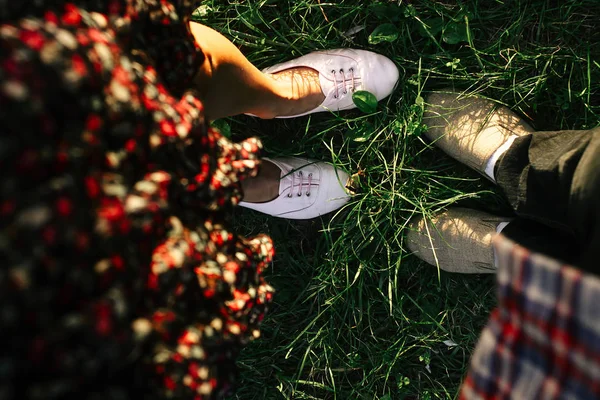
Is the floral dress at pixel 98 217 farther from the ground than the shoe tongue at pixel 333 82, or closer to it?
farther from the ground

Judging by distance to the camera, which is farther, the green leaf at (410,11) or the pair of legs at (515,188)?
the green leaf at (410,11)

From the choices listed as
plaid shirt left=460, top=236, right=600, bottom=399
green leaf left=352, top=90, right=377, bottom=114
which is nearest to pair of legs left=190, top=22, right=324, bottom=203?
green leaf left=352, top=90, right=377, bottom=114

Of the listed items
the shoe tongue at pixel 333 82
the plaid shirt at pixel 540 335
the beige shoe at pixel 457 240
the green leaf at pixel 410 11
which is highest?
the green leaf at pixel 410 11

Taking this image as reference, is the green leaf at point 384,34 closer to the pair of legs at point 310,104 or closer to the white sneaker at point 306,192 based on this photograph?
the pair of legs at point 310,104

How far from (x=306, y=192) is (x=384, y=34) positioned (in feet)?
1.70

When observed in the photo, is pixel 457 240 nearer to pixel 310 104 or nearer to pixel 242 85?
pixel 310 104

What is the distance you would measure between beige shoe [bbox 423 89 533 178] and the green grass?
45mm

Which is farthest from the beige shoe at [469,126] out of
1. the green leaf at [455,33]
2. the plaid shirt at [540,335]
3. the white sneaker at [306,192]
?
the plaid shirt at [540,335]

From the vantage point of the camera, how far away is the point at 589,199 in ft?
2.56

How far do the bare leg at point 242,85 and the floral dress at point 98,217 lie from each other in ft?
0.98

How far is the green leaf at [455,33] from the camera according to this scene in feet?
4.09

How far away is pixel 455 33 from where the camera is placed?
Result: 125 centimetres

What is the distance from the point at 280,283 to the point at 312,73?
0.65 metres

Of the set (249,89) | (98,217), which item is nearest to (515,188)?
(249,89)
